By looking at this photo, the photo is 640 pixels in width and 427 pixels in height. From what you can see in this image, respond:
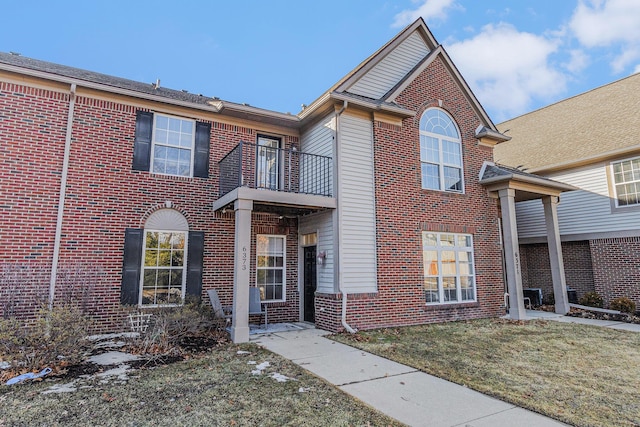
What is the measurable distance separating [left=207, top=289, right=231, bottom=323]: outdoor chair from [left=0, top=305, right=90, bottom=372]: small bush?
302cm

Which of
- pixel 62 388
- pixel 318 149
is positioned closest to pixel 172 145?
pixel 318 149

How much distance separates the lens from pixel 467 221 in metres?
11.2

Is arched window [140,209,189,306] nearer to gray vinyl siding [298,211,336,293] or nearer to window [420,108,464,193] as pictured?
gray vinyl siding [298,211,336,293]

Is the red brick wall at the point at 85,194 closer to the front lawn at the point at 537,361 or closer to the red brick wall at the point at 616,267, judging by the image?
the front lawn at the point at 537,361

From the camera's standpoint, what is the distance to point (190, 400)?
170 inches

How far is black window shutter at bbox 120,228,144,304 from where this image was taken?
27.1ft

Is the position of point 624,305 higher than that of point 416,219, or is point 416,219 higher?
point 416,219

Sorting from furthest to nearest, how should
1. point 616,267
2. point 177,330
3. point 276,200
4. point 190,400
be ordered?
point 616,267, point 276,200, point 177,330, point 190,400

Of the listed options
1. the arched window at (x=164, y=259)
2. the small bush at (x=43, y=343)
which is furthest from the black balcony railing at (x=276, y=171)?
the small bush at (x=43, y=343)

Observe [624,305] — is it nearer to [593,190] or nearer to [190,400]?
[593,190]

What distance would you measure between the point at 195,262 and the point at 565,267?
45.9 feet

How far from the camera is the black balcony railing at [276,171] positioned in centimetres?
955

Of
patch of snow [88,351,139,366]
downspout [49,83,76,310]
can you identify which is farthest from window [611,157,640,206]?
downspout [49,83,76,310]

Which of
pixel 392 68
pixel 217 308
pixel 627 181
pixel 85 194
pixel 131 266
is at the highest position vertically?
pixel 392 68
